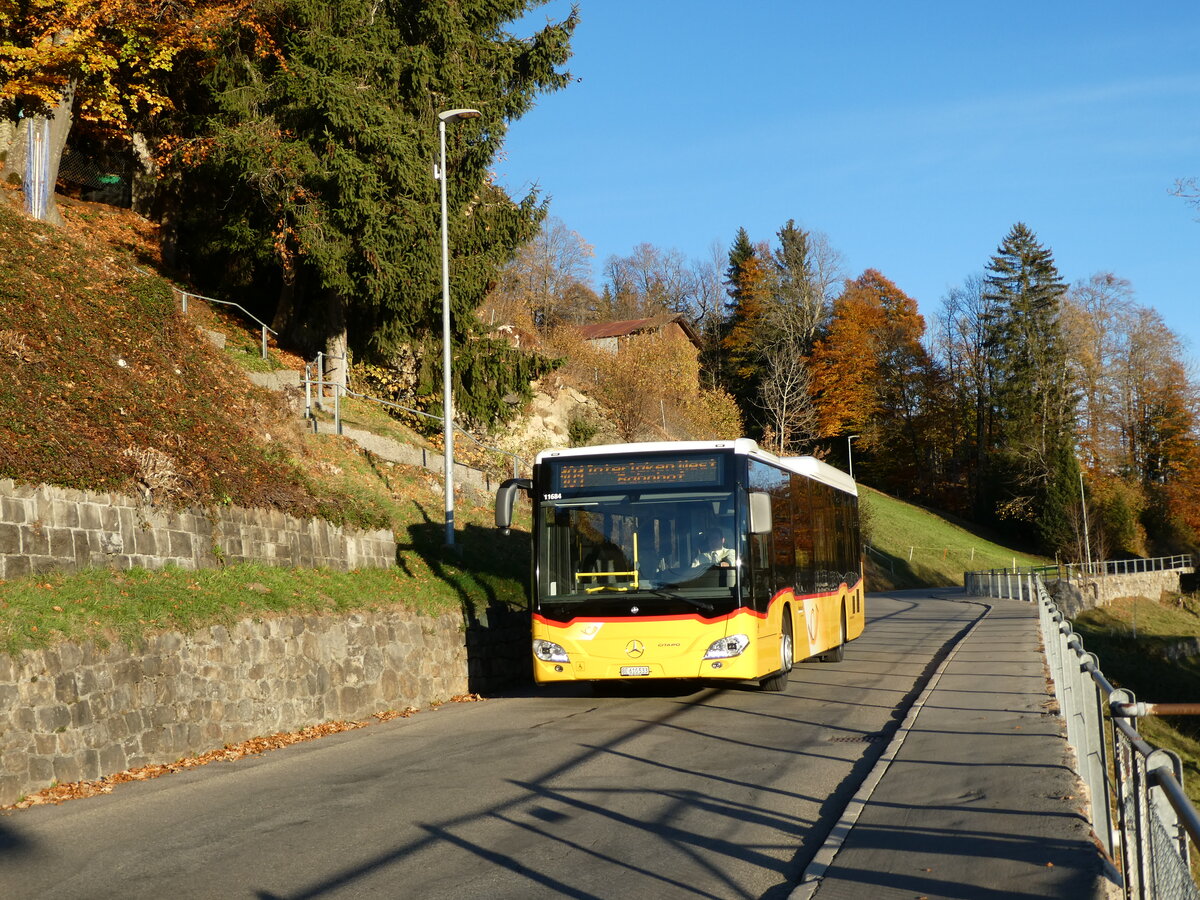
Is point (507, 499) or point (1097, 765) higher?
point (507, 499)

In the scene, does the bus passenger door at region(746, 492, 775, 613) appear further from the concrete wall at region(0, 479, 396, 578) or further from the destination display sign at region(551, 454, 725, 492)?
the concrete wall at region(0, 479, 396, 578)

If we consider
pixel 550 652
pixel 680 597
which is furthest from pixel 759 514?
pixel 550 652

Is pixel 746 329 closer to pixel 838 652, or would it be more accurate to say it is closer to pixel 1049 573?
pixel 1049 573

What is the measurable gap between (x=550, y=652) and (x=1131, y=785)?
32.4ft

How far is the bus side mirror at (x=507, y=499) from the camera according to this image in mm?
14305

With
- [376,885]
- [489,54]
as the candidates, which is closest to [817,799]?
[376,885]

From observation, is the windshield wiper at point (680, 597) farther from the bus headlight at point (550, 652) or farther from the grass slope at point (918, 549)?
the grass slope at point (918, 549)

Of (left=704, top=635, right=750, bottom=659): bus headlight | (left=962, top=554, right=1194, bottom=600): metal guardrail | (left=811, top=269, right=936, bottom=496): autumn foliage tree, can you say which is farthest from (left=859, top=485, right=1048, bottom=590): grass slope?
(left=704, top=635, right=750, bottom=659): bus headlight

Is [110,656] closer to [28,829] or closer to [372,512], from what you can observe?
[28,829]

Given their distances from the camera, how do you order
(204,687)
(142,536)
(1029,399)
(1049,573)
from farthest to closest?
(1029,399), (1049,573), (142,536), (204,687)

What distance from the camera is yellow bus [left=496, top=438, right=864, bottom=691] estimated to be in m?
14.1

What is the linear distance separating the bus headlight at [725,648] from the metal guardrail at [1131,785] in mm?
4068

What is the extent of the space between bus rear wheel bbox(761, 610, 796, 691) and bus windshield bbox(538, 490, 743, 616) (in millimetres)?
2146

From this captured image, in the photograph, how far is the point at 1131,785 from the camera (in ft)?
16.8
